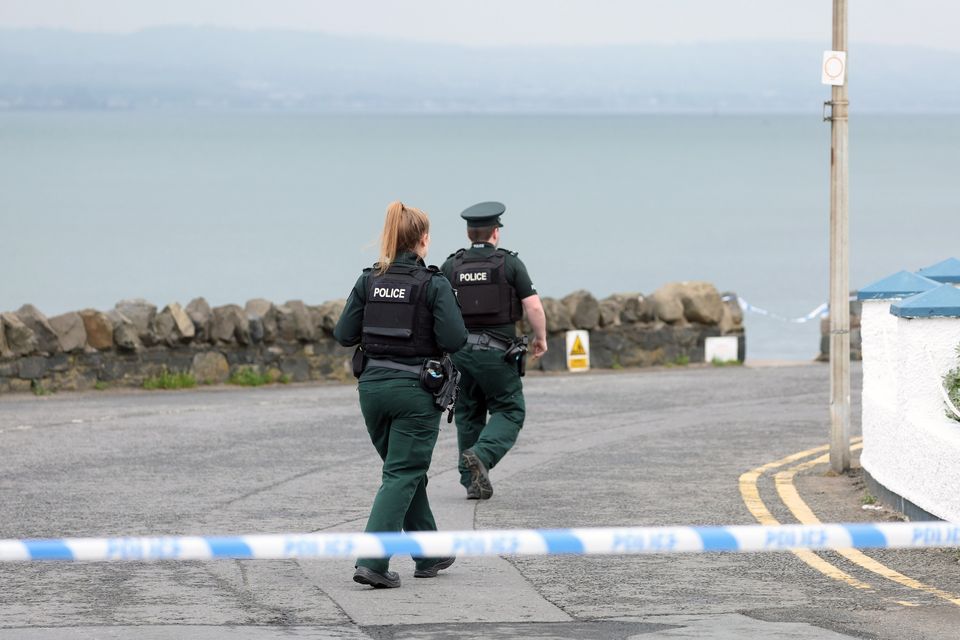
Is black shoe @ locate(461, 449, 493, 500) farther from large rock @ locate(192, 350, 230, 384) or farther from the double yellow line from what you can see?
large rock @ locate(192, 350, 230, 384)

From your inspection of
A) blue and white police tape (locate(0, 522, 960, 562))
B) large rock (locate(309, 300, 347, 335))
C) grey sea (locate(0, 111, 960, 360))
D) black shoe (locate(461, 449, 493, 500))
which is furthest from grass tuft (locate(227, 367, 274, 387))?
grey sea (locate(0, 111, 960, 360))

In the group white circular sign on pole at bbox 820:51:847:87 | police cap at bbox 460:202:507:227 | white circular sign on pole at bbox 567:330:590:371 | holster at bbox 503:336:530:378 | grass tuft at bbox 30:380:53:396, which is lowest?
white circular sign on pole at bbox 567:330:590:371

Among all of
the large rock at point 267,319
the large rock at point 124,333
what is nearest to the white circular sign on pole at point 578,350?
the large rock at point 267,319

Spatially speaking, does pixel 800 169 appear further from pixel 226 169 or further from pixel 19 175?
pixel 19 175

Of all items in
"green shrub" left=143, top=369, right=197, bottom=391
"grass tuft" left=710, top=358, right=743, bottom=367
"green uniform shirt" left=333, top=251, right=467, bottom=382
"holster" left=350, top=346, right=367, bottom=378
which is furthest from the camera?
"grass tuft" left=710, top=358, right=743, bottom=367

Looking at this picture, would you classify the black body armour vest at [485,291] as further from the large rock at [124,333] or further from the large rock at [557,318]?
the large rock at [557,318]

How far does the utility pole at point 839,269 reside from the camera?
1335 centimetres

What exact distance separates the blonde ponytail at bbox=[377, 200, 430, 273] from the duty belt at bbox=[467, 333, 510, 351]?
267 centimetres

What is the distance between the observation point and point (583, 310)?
80.1ft

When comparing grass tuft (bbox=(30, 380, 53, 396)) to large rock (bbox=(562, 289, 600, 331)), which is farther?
large rock (bbox=(562, 289, 600, 331))

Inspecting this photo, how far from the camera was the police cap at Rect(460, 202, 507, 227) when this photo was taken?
12234 mm

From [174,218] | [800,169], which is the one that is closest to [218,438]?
[174,218]

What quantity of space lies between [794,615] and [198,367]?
13.9m

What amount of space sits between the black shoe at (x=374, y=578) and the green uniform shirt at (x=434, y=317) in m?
1.00
